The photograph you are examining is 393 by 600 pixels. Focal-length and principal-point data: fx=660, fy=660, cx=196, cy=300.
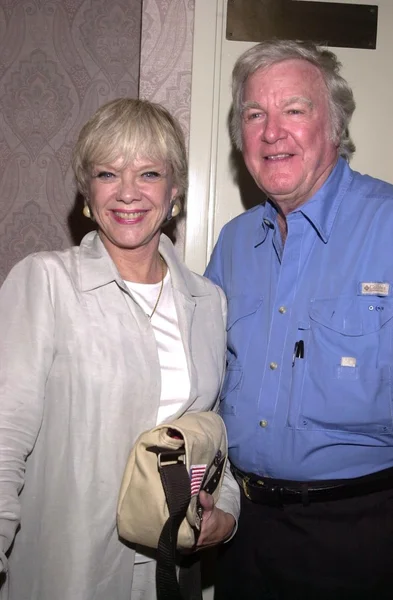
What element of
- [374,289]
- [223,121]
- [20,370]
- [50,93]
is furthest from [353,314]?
[50,93]

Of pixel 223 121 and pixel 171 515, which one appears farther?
pixel 223 121

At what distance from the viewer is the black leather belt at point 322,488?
163 centimetres

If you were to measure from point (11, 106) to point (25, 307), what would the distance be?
1.79 m

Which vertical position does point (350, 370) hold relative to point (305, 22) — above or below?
below

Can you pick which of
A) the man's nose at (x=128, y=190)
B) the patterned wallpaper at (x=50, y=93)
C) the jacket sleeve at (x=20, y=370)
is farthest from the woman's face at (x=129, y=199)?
the patterned wallpaper at (x=50, y=93)

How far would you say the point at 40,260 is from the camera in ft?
5.06

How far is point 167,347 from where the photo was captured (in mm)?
1671

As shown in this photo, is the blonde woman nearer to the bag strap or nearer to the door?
the bag strap

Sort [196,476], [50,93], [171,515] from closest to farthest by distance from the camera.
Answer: [171,515] → [196,476] → [50,93]

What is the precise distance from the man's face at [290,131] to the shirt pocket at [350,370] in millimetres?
344

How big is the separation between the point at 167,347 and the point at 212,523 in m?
0.44

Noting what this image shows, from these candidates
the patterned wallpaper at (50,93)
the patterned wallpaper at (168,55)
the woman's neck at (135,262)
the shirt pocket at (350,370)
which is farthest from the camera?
the patterned wallpaper at (50,93)

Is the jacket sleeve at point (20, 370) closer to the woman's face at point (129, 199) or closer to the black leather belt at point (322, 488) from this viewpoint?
the woman's face at point (129, 199)

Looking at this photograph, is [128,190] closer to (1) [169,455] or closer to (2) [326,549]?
(1) [169,455]
